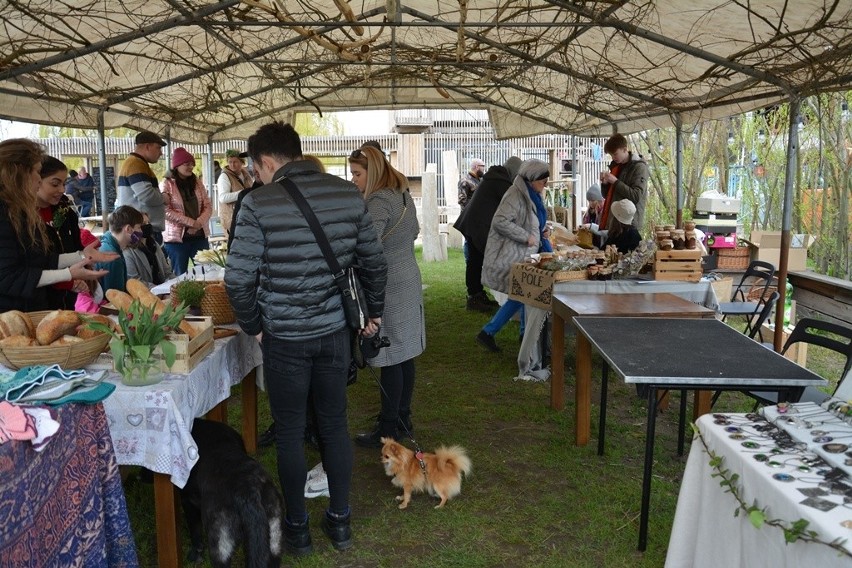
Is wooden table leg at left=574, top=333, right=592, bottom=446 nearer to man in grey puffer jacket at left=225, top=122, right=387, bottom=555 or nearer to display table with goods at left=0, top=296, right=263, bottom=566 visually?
man in grey puffer jacket at left=225, top=122, right=387, bottom=555

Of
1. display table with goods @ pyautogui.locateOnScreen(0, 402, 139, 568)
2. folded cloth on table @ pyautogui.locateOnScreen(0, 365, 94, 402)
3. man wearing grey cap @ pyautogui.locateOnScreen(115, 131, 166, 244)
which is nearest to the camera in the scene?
display table with goods @ pyautogui.locateOnScreen(0, 402, 139, 568)

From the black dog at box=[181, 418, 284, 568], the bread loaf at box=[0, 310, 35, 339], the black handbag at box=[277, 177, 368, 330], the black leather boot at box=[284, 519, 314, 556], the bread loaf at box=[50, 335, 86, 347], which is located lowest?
the black leather boot at box=[284, 519, 314, 556]

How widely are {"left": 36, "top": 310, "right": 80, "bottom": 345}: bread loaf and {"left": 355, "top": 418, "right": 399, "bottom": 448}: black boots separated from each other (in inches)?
74.0

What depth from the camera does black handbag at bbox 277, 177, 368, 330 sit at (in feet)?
8.51

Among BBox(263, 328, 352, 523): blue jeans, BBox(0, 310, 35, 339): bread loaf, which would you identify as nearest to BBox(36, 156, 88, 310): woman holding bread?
BBox(0, 310, 35, 339): bread loaf

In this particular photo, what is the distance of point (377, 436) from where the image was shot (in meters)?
4.13

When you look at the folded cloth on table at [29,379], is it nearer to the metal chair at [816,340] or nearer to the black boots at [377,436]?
the black boots at [377,436]

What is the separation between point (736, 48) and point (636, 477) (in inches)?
122

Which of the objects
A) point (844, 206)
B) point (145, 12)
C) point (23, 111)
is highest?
point (145, 12)

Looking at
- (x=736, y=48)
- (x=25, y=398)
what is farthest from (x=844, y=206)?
(x=25, y=398)

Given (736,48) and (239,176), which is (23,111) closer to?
(239,176)

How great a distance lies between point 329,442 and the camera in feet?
9.55

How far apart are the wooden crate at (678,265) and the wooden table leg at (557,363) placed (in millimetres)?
830

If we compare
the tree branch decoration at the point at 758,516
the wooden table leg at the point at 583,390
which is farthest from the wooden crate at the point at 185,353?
the wooden table leg at the point at 583,390
